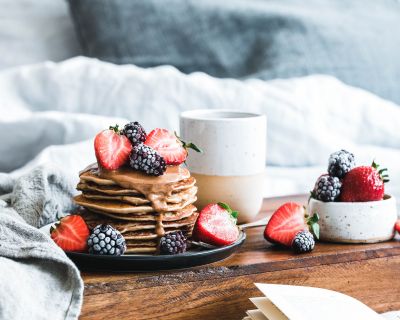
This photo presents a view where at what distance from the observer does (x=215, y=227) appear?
127cm

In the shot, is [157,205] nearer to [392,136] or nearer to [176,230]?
[176,230]

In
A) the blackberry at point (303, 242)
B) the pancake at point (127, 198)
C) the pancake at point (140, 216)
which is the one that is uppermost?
the pancake at point (127, 198)

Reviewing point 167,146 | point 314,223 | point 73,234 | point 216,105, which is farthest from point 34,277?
point 216,105

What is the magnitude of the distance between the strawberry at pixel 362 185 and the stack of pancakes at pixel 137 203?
346mm

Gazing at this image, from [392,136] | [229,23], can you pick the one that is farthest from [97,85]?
[392,136]

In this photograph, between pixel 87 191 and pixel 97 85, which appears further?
pixel 97 85

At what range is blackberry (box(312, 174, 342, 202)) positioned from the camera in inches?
56.3

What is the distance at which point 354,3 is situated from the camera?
9.14 feet

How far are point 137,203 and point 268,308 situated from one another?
0.92ft

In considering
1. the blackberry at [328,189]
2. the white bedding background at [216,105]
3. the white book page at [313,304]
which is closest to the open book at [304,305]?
the white book page at [313,304]

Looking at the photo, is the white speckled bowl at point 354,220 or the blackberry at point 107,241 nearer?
the blackberry at point 107,241

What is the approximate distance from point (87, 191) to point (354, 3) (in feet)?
5.95

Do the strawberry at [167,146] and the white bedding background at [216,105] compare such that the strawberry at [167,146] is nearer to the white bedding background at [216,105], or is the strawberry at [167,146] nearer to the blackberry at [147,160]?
the blackberry at [147,160]

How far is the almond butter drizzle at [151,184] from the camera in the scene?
1.22m
